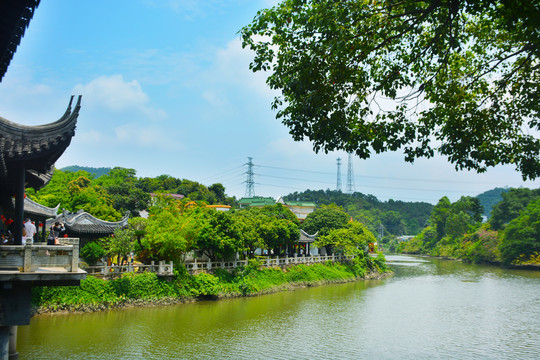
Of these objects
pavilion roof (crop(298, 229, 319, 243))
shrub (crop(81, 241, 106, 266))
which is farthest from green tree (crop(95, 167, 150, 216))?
shrub (crop(81, 241, 106, 266))

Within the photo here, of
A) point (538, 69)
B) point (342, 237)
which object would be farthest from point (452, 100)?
point (342, 237)

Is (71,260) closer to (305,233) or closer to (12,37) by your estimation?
(12,37)

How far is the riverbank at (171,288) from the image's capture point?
18375 mm

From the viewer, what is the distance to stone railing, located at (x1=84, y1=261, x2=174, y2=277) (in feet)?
66.7

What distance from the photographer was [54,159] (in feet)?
27.1

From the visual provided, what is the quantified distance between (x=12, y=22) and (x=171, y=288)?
1910 centimetres

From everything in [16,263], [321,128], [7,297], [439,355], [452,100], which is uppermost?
[452,100]

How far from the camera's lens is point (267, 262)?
30266 mm

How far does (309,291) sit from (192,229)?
10.5 m

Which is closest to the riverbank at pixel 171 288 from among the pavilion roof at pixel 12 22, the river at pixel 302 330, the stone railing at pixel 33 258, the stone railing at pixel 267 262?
the stone railing at pixel 267 262

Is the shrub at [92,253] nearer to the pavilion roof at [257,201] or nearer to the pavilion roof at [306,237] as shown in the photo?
the pavilion roof at [306,237]

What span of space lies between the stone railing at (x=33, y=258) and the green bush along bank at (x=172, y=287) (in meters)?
12.3

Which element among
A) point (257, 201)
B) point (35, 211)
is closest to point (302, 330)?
point (35, 211)

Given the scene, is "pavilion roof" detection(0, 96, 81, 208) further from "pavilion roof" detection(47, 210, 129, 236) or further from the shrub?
"pavilion roof" detection(47, 210, 129, 236)
